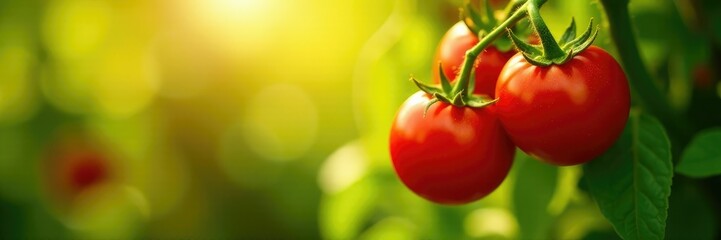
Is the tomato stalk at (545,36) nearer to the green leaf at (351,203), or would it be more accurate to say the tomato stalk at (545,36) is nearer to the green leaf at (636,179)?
the green leaf at (636,179)

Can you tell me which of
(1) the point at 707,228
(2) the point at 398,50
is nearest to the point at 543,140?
(1) the point at 707,228

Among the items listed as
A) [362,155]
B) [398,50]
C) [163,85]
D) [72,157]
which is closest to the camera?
[398,50]

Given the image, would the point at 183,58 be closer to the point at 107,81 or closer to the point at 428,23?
the point at 107,81

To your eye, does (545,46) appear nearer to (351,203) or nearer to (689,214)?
(689,214)

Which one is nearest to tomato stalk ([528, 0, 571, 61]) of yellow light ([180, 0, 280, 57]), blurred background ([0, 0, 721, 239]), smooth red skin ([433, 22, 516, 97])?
smooth red skin ([433, 22, 516, 97])

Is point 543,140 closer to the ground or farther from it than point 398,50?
closer to the ground

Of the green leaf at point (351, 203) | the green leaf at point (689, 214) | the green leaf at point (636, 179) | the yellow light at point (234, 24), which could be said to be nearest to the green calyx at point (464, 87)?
the green leaf at point (636, 179)
